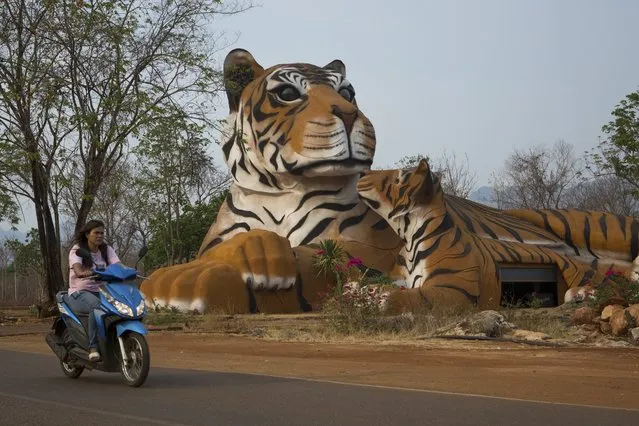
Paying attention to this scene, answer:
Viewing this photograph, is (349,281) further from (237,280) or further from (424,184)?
(424,184)

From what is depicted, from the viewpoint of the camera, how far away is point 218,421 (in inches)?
247

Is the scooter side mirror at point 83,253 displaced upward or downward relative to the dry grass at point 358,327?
upward

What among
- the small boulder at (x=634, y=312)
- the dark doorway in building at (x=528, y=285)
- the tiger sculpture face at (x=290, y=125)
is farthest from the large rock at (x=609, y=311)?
the tiger sculpture face at (x=290, y=125)

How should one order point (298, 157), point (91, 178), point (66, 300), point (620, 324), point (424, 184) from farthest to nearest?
point (298, 157), point (424, 184), point (91, 178), point (620, 324), point (66, 300)

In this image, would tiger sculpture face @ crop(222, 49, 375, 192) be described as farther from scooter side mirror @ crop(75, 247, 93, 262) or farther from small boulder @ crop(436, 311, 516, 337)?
scooter side mirror @ crop(75, 247, 93, 262)

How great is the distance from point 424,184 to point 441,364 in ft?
41.0

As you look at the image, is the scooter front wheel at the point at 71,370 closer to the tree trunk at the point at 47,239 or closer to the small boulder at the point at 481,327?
the small boulder at the point at 481,327

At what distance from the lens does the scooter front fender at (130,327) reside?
8.21 metres

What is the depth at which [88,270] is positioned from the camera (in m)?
8.78

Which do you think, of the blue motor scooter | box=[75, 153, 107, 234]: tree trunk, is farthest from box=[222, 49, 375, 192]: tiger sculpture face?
the blue motor scooter

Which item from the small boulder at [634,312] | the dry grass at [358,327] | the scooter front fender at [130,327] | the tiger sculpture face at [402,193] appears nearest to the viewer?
the scooter front fender at [130,327]

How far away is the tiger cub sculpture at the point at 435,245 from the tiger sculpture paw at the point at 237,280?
8.79ft

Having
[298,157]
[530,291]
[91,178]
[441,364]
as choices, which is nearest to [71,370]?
[441,364]

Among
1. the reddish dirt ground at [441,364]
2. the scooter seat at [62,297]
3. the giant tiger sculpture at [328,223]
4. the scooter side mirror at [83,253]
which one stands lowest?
the reddish dirt ground at [441,364]
